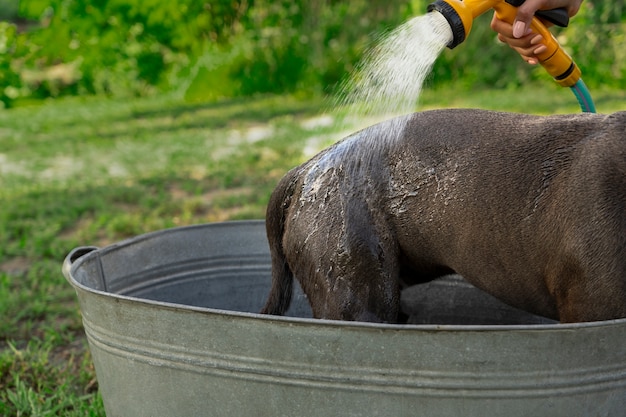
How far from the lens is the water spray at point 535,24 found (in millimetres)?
2045

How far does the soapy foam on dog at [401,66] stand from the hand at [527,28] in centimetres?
27

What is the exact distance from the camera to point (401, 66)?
2158mm

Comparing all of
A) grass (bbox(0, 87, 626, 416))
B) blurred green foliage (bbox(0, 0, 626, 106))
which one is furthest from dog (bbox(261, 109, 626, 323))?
blurred green foliage (bbox(0, 0, 626, 106))

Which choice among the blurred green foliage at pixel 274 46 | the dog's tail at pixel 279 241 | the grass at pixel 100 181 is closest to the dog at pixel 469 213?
the dog's tail at pixel 279 241

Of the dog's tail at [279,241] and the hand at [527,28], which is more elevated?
the hand at [527,28]

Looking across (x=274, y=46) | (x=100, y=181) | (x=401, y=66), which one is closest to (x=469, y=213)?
(x=401, y=66)

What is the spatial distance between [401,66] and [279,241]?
69cm

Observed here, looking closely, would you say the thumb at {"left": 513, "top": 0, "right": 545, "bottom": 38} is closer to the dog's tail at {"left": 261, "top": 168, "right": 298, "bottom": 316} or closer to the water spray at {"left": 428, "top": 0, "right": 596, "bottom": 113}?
the water spray at {"left": 428, "top": 0, "right": 596, "bottom": 113}

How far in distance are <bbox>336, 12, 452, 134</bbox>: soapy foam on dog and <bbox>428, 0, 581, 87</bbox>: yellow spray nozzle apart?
0.04 metres

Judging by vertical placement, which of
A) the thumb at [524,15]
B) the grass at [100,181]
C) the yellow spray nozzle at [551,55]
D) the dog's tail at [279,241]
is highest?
the thumb at [524,15]

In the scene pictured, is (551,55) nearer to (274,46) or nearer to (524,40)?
(524,40)

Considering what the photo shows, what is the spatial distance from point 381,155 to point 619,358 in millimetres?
873

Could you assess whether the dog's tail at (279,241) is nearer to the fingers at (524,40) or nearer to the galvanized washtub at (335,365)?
the galvanized washtub at (335,365)

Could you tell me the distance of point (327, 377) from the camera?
182cm
